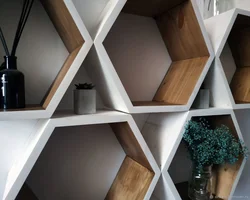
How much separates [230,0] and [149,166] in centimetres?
95

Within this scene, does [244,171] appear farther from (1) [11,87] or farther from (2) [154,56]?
(1) [11,87]

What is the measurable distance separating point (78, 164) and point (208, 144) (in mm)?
498

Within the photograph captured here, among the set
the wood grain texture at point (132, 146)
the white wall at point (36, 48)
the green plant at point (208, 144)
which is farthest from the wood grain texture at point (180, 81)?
the white wall at point (36, 48)

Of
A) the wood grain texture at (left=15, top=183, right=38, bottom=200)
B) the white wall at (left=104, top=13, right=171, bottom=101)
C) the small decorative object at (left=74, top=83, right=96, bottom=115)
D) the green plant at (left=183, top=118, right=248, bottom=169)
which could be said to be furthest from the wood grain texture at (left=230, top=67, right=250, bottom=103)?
the wood grain texture at (left=15, top=183, right=38, bottom=200)

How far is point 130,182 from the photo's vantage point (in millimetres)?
791

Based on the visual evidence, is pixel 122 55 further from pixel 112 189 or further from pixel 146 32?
pixel 112 189

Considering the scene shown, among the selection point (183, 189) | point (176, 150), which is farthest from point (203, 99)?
point (183, 189)

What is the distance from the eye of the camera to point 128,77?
0.90m

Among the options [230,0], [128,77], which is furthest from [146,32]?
[230,0]

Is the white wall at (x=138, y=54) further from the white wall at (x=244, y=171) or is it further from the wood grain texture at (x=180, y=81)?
the white wall at (x=244, y=171)

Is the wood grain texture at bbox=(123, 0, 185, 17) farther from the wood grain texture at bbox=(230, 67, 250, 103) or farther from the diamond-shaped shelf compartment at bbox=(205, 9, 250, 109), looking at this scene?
the wood grain texture at bbox=(230, 67, 250, 103)

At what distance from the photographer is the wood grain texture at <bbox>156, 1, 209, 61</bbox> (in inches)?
30.5

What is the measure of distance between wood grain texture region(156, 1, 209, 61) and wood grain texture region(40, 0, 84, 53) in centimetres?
41

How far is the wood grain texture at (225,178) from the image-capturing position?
2.91 feet
